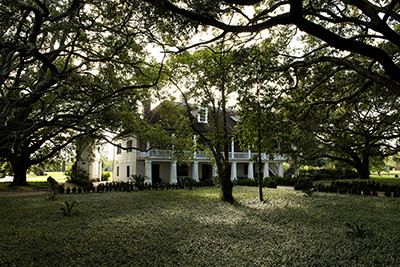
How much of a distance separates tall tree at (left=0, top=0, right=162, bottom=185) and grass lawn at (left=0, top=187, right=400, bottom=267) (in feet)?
11.4

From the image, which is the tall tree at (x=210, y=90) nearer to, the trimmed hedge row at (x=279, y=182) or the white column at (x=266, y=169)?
the trimmed hedge row at (x=279, y=182)

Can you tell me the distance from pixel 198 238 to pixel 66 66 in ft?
26.2

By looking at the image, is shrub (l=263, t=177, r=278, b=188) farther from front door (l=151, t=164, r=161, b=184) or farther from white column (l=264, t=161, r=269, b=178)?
front door (l=151, t=164, r=161, b=184)

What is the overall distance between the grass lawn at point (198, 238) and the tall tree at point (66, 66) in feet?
11.4

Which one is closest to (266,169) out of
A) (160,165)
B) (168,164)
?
(168,164)

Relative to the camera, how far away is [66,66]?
30.7 feet

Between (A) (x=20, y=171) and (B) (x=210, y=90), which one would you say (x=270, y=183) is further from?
(A) (x=20, y=171)

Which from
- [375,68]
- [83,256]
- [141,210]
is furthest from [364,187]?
[83,256]

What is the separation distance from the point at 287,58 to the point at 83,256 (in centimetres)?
959

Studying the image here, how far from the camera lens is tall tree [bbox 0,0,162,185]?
7.90m

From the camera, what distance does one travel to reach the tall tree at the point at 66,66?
7898 millimetres

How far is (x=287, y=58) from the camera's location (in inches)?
392

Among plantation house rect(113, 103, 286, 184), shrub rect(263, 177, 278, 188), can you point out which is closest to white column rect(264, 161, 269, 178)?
plantation house rect(113, 103, 286, 184)

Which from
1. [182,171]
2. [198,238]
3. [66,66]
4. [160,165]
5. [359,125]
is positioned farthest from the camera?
[182,171]
